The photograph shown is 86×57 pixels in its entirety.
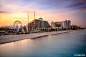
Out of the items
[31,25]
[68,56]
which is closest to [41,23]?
[31,25]

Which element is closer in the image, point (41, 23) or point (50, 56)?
point (50, 56)

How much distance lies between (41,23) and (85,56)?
169217 mm

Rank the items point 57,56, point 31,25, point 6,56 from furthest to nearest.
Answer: point 31,25
point 57,56
point 6,56

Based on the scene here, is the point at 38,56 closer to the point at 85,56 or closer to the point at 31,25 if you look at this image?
the point at 85,56

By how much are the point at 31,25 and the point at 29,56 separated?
169016mm

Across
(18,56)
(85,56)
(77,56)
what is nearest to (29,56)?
(18,56)

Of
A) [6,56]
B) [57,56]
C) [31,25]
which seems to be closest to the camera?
[6,56]

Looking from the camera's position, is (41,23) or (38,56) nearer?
(38,56)

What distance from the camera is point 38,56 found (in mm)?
10445

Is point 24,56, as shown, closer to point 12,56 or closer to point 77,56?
point 12,56

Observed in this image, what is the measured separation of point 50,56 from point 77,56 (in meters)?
3.55

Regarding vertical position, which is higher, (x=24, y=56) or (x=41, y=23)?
(x=41, y=23)

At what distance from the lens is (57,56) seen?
1066 centimetres

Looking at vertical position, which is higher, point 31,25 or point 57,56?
point 31,25
